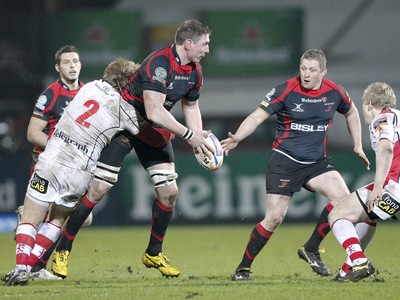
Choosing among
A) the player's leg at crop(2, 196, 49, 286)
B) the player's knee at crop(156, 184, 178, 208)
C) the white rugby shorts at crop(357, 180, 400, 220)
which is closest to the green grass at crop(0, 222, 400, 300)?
the player's leg at crop(2, 196, 49, 286)

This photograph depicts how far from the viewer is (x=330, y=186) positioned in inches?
372

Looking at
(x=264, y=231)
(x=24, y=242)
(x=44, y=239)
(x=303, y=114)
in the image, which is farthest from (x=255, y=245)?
(x=24, y=242)

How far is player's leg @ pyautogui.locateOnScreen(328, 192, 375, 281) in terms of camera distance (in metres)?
8.52

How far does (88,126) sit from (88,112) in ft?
0.40

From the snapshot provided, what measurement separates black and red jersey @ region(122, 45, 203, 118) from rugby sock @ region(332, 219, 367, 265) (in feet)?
6.09

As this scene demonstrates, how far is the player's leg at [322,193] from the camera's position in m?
9.44

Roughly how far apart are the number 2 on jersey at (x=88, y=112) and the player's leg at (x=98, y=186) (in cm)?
63

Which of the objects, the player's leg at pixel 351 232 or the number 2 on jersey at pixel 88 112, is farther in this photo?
the number 2 on jersey at pixel 88 112

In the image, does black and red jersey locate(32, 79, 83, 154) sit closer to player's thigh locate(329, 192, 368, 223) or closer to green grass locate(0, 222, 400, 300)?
green grass locate(0, 222, 400, 300)

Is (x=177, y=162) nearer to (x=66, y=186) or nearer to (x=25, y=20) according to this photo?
(x=25, y=20)

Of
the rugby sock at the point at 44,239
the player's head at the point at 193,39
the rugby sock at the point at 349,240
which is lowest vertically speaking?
the rugby sock at the point at 44,239

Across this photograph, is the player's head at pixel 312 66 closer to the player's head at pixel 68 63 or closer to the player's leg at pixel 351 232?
the player's leg at pixel 351 232

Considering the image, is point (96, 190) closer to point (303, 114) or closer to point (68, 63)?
point (68, 63)

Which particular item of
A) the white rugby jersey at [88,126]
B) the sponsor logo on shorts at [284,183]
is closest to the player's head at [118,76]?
the white rugby jersey at [88,126]
